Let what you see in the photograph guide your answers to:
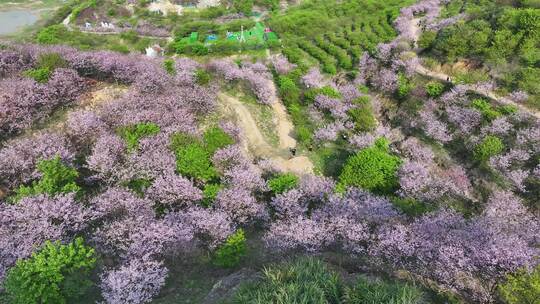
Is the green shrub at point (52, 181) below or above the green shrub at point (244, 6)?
below

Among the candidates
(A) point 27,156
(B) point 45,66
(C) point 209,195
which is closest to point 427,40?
(C) point 209,195

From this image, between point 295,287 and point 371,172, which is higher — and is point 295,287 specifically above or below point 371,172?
above

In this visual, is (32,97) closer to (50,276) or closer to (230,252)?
(50,276)

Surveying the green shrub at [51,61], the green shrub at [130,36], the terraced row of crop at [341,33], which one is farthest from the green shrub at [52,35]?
the terraced row of crop at [341,33]

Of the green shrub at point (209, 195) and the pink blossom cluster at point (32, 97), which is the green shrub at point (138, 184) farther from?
the pink blossom cluster at point (32, 97)

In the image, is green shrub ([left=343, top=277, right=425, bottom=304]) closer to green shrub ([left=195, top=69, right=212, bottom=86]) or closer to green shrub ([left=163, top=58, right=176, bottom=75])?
green shrub ([left=195, top=69, right=212, bottom=86])
